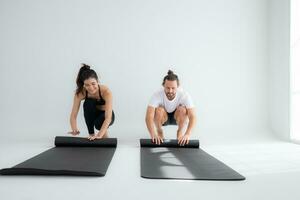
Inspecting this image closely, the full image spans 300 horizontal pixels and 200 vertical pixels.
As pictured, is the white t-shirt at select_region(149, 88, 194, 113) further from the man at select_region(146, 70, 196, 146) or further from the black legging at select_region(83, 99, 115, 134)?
the black legging at select_region(83, 99, 115, 134)

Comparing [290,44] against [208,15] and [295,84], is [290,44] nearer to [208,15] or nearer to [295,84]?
[295,84]

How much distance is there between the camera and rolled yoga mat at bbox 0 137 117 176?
183 cm

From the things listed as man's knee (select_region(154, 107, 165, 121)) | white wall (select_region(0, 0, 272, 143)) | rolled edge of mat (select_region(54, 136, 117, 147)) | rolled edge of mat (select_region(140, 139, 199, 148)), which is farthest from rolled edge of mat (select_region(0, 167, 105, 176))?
white wall (select_region(0, 0, 272, 143))

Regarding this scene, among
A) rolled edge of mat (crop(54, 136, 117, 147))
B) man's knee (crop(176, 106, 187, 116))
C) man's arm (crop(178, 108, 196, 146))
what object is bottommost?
rolled edge of mat (crop(54, 136, 117, 147))

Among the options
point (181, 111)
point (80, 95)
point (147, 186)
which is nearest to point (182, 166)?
point (147, 186)

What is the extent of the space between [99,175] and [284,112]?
11.6ft

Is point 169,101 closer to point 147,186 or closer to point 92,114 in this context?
point 92,114

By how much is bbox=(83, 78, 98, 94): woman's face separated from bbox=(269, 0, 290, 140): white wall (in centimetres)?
291

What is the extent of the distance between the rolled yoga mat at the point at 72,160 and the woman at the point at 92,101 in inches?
4.6

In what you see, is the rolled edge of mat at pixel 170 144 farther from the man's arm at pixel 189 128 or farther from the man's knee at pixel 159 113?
the man's knee at pixel 159 113

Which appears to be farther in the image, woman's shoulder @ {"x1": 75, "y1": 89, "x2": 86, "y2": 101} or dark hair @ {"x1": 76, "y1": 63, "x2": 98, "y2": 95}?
woman's shoulder @ {"x1": 75, "y1": 89, "x2": 86, "y2": 101}

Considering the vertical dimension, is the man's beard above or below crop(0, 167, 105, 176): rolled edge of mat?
above

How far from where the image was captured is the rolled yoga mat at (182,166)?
1845 millimetres

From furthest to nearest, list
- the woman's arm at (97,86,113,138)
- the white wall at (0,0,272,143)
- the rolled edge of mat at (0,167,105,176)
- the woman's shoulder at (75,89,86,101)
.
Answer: the white wall at (0,0,272,143)
the woman's shoulder at (75,89,86,101)
the woman's arm at (97,86,113,138)
the rolled edge of mat at (0,167,105,176)
